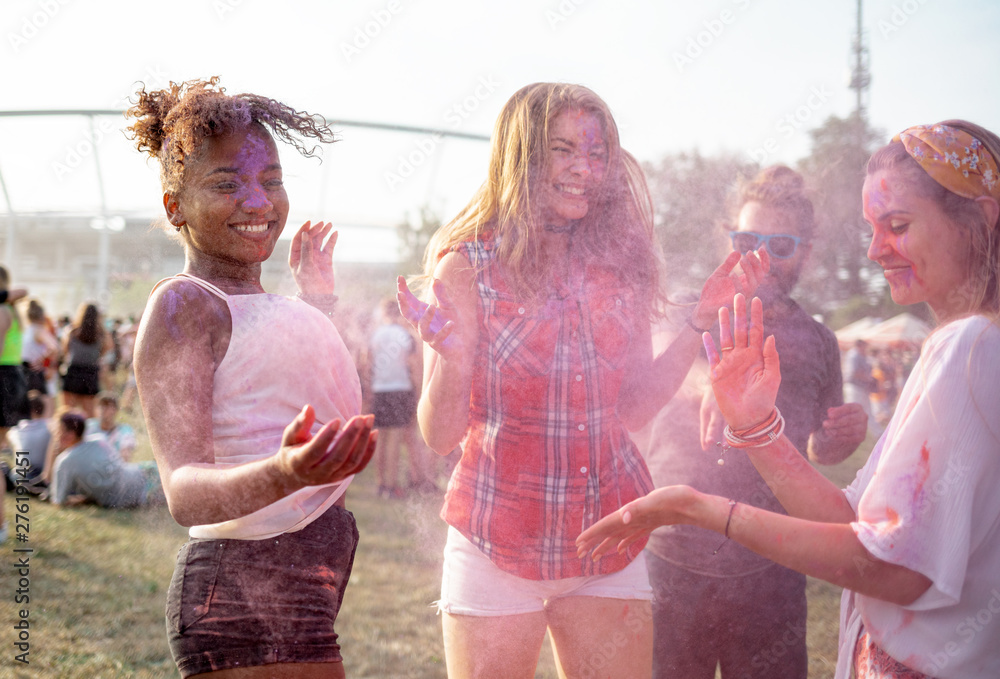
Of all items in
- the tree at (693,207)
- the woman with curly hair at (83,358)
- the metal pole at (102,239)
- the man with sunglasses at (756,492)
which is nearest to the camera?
the metal pole at (102,239)

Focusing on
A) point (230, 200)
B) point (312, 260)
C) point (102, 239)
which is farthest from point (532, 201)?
point (102, 239)

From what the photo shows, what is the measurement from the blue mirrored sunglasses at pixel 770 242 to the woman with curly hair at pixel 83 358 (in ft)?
7.37

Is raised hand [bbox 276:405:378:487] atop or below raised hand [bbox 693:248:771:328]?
below

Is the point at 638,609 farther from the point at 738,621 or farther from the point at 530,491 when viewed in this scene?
the point at 738,621

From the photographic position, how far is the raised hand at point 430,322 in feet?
4.09

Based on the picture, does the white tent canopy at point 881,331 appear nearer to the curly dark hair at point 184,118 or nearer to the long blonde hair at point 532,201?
the long blonde hair at point 532,201

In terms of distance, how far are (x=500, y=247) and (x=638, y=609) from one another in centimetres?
79

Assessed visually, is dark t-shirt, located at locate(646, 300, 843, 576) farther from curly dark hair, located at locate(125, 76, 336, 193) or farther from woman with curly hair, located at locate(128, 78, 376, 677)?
curly dark hair, located at locate(125, 76, 336, 193)

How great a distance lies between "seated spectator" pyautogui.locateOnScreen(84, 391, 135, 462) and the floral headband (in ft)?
10.8

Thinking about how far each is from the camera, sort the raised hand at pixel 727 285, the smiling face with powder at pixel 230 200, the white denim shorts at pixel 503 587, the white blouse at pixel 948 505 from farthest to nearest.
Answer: the raised hand at pixel 727 285 → the white denim shorts at pixel 503 587 → the smiling face with powder at pixel 230 200 → the white blouse at pixel 948 505

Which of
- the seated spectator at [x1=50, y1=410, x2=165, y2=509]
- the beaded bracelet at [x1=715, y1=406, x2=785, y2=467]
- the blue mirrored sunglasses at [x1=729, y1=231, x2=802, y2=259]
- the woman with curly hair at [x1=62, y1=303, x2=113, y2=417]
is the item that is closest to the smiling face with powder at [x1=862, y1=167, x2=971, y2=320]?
the beaded bracelet at [x1=715, y1=406, x2=785, y2=467]

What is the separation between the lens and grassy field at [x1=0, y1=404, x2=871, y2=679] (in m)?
2.27

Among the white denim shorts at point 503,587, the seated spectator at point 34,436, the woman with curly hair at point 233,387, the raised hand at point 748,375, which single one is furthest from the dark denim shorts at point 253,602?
the seated spectator at point 34,436

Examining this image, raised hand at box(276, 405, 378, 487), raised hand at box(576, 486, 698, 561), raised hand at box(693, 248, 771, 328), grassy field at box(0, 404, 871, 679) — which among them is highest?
raised hand at box(693, 248, 771, 328)
